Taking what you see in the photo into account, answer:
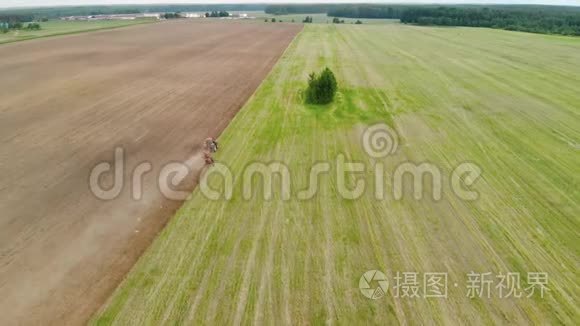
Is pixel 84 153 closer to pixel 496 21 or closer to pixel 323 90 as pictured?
pixel 323 90

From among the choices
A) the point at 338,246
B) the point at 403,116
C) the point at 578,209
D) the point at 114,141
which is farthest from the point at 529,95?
the point at 114,141

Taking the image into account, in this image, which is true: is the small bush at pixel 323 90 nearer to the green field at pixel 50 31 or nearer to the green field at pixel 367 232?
the green field at pixel 367 232

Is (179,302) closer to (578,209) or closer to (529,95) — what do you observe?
(578,209)

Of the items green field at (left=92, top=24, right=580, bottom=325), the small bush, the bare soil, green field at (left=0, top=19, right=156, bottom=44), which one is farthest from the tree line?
green field at (left=0, top=19, right=156, bottom=44)

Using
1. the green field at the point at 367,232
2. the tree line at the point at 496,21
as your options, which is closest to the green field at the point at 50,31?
the green field at the point at 367,232

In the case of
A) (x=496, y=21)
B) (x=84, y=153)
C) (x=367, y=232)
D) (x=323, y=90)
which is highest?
(x=496, y=21)

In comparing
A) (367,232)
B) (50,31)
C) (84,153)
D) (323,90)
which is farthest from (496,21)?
(50,31)
